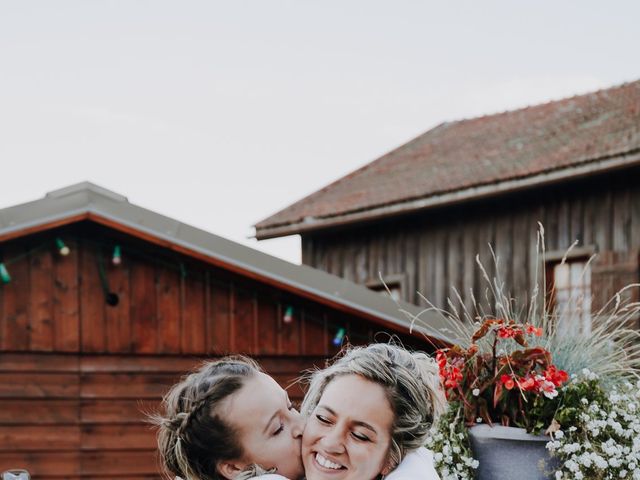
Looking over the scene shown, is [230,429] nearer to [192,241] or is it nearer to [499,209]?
[192,241]

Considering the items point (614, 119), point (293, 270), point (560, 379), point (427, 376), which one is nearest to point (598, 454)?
point (560, 379)

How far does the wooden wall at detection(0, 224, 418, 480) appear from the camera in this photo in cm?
649

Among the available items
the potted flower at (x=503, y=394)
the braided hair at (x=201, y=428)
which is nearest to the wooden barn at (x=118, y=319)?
the potted flower at (x=503, y=394)

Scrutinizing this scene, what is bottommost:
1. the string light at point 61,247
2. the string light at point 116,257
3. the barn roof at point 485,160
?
the string light at point 116,257

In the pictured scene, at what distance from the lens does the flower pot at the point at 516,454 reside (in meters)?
3.30

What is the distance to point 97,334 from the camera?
21.8ft

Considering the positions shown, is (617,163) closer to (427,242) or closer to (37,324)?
(427,242)

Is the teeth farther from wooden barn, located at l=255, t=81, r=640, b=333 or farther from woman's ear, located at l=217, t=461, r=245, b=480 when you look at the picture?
wooden barn, located at l=255, t=81, r=640, b=333

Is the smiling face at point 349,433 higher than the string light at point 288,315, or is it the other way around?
the string light at point 288,315

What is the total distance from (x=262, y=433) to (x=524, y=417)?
1025mm

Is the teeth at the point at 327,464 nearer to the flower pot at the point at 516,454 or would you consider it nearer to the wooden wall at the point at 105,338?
the flower pot at the point at 516,454

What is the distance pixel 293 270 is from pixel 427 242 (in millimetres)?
6157

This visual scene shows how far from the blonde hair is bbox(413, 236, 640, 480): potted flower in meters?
0.60

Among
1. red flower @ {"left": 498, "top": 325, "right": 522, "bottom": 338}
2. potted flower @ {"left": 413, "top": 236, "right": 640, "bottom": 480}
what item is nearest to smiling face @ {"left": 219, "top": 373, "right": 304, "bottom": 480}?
potted flower @ {"left": 413, "top": 236, "right": 640, "bottom": 480}
